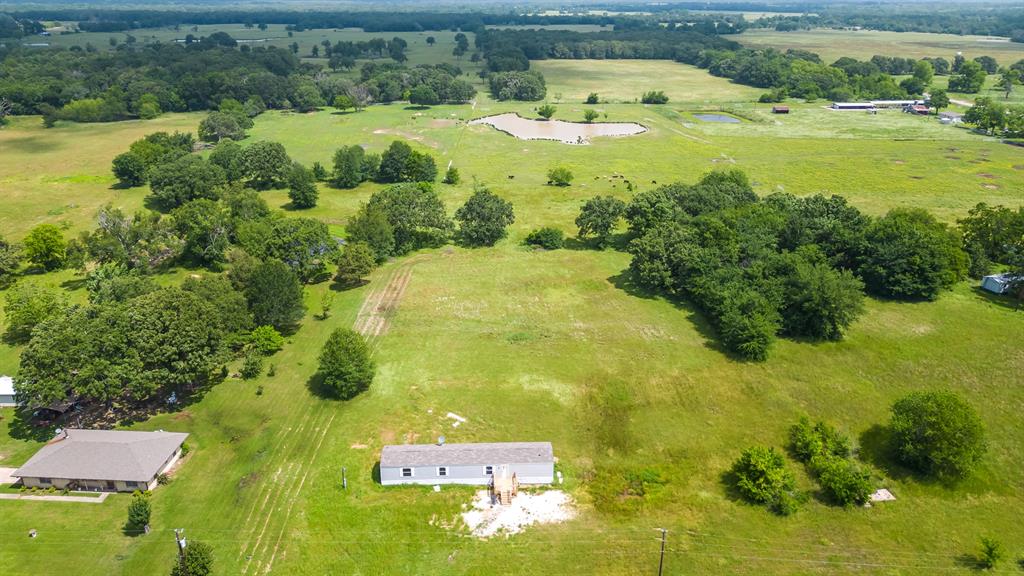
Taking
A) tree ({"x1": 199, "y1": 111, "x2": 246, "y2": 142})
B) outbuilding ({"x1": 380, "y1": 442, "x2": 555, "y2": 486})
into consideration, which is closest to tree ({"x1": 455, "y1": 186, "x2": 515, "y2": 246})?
outbuilding ({"x1": 380, "y1": 442, "x2": 555, "y2": 486})

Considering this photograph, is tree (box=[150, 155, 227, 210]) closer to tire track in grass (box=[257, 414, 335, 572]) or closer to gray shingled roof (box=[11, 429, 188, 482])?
gray shingled roof (box=[11, 429, 188, 482])

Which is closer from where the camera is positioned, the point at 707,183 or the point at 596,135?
the point at 707,183

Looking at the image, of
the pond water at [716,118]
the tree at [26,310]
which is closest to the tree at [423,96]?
the pond water at [716,118]

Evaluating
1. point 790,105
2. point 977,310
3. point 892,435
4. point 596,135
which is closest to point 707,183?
point 977,310

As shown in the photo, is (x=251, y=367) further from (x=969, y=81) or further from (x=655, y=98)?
(x=969, y=81)

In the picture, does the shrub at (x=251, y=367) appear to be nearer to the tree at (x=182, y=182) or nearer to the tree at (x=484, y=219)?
the tree at (x=484, y=219)

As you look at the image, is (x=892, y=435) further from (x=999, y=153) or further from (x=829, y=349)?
(x=999, y=153)

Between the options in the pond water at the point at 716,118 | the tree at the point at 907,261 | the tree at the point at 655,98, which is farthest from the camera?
the tree at the point at 655,98
